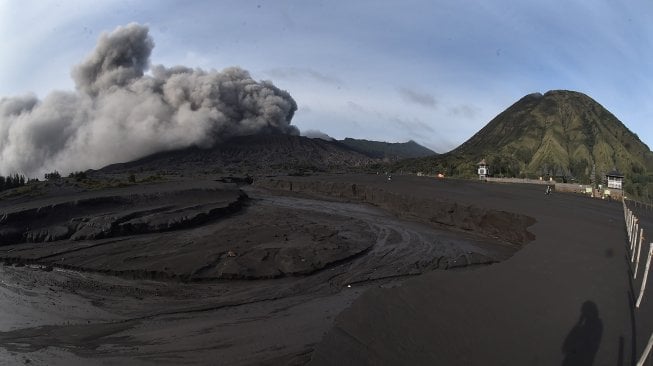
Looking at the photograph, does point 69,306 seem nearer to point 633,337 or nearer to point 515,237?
point 633,337

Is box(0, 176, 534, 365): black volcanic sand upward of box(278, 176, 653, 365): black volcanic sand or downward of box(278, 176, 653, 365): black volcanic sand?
downward

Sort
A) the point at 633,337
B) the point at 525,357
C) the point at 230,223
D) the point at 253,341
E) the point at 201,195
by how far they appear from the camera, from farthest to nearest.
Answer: the point at 201,195 → the point at 230,223 → the point at 253,341 → the point at 633,337 → the point at 525,357

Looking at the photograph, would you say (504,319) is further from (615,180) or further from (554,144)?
(554,144)

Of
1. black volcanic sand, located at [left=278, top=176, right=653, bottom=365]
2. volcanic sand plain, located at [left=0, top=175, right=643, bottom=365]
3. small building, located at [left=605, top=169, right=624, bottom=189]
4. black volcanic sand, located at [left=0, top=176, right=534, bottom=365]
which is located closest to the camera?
black volcanic sand, located at [left=278, top=176, right=653, bottom=365]

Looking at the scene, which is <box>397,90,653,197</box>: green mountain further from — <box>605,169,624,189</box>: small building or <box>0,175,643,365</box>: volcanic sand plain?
<box>0,175,643,365</box>: volcanic sand plain

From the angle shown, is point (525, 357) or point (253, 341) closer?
point (525, 357)

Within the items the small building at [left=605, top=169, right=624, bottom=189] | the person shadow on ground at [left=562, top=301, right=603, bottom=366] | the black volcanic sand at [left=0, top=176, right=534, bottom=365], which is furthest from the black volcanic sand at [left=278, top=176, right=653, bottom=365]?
the small building at [left=605, top=169, right=624, bottom=189]

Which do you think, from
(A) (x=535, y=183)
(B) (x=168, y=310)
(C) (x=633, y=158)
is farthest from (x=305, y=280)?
(C) (x=633, y=158)

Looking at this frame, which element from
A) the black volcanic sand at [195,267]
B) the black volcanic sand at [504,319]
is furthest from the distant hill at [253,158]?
the black volcanic sand at [504,319]
